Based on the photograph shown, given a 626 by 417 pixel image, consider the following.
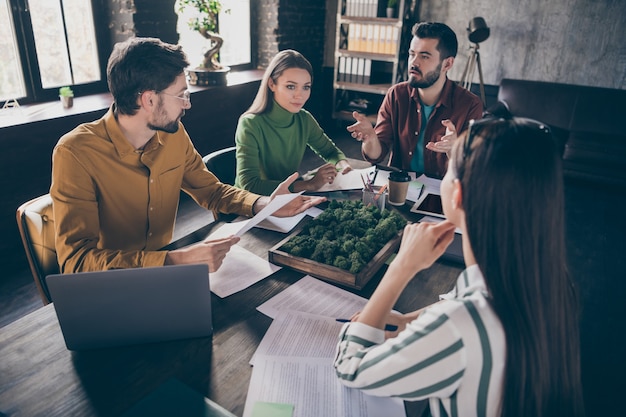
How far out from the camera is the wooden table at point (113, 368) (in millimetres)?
831

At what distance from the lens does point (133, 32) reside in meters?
3.24

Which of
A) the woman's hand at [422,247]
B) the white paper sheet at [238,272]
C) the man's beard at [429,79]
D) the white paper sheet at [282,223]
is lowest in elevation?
the white paper sheet at [238,272]

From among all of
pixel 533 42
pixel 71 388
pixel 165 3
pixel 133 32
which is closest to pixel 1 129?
pixel 133 32

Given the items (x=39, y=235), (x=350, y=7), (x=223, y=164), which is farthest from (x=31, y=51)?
(x=350, y=7)

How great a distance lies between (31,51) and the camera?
2896mm

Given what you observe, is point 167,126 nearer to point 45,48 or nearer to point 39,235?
point 39,235

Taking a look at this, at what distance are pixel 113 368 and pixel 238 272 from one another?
43 cm

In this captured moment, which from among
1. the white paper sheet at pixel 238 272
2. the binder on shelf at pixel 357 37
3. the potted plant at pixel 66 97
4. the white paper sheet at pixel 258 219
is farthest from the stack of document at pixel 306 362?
the binder on shelf at pixel 357 37

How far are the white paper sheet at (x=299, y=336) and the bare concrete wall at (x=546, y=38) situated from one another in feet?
15.0

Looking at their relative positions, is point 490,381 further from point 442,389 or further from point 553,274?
point 553,274

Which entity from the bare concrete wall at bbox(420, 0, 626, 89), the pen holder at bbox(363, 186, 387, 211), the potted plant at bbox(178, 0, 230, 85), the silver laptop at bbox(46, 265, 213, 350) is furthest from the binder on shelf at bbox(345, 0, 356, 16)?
the silver laptop at bbox(46, 265, 213, 350)

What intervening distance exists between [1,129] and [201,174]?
4.64 ft

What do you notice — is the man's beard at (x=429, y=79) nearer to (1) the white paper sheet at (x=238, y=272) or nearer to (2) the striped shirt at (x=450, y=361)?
(1) the white paper sheet at (x=238, y=272)

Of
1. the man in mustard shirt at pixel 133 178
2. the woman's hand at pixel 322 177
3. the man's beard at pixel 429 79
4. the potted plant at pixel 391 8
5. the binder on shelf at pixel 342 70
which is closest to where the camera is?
the man in mustard shirt at pixel 133 178
